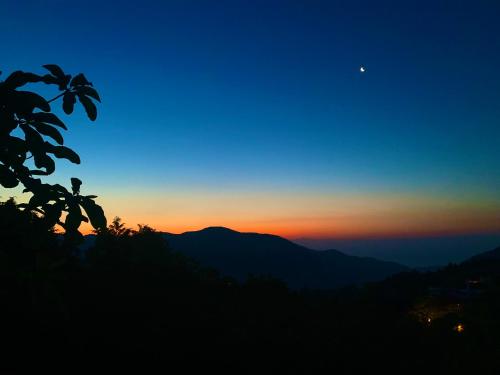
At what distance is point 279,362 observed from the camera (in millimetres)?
8328

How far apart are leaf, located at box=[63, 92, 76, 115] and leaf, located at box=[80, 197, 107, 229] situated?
57 centimetres

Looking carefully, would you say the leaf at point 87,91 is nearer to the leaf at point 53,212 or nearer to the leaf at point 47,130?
the leaf at point 47,130

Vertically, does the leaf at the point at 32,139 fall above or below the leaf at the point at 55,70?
below

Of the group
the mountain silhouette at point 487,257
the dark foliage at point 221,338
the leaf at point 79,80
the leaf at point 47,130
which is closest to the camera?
the leaf at point 47,130

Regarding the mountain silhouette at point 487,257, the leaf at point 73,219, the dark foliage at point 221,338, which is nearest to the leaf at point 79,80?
the leaf at point 73,219

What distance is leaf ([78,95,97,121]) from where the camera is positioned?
2020 mm

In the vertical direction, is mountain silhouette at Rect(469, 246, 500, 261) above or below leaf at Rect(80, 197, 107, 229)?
below

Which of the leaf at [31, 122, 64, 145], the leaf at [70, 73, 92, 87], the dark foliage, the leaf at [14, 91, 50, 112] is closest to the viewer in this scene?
the leaf at [14, 91, 50, 112]

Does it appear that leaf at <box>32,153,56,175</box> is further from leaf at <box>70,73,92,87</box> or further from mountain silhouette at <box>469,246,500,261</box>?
mountain silhouette at <box>469,246,500,261</box>

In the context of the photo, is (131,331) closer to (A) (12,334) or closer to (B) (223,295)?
(A) (12,334)

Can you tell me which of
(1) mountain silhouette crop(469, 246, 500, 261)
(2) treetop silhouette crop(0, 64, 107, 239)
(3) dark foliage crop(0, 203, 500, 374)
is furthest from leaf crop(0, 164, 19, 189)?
(1) mountain silhouette crop(469, 246, 500, 261)

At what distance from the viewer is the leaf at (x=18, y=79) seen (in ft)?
5.68

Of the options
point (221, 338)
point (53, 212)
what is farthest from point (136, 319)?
point (53, 212)

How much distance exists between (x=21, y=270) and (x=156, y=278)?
15.1 meters
